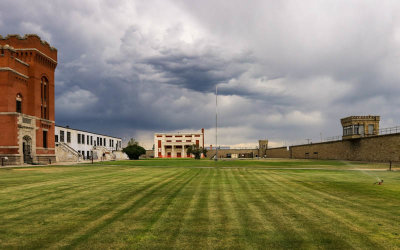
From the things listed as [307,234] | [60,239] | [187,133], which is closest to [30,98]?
[60,239]

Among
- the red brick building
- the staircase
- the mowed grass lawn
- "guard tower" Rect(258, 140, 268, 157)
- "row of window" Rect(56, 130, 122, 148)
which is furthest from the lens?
"guard tower" Rect(258, 140, 268, 157)

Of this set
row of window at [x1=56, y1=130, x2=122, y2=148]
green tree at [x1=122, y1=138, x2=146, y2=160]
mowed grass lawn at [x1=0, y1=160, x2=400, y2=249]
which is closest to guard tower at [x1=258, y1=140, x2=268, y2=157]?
green tree at [x1=122, y1=138, x2=146, y2=160]

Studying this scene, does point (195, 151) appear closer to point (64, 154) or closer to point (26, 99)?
point (64, 154)

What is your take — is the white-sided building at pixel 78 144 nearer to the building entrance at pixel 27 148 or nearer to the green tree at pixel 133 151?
the green tree at pixel 133 151

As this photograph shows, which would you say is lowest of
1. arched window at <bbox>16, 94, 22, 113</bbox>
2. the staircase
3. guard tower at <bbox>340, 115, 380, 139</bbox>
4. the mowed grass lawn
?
the staircase

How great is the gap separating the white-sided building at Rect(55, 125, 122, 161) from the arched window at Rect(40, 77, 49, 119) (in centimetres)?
1178

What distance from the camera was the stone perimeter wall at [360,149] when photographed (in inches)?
1632

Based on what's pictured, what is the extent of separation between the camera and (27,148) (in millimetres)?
47750

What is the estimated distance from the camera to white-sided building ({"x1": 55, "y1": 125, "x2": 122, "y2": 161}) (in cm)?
6338

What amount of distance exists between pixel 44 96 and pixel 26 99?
5.67 metres

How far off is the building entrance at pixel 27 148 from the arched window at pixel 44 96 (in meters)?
6.86

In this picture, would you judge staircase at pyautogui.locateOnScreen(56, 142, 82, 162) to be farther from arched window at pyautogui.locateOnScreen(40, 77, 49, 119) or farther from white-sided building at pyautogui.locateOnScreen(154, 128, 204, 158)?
white-sided building at pyautogui.locateOnScreen(154, 128, 204, 158)

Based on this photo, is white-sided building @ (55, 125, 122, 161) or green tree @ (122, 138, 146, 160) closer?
white-sided building @ (55, 125, 122, 161)

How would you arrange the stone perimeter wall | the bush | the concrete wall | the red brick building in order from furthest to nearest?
the concrete wall → the bush → the red brick building → the stone perimeter wall
